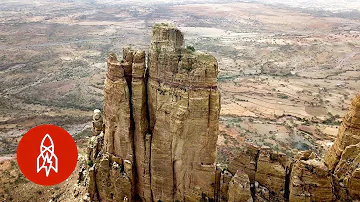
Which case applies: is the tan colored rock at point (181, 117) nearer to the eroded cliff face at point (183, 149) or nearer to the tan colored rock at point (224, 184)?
the eroded cliff face at point (183, 149)

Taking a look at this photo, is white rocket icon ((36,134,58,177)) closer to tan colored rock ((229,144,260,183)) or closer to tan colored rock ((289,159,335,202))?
tan colored rock ((229,144,260,183))

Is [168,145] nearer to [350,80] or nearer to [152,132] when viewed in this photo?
[152,132]


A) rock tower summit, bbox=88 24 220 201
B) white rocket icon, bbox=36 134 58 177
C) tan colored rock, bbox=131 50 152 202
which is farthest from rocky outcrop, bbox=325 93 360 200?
white rocket icon, bbox=36 134 58 177

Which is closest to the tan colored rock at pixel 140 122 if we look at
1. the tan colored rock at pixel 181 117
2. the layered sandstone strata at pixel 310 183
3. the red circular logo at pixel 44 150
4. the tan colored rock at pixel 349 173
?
the tan colored rock at pixel 181 117

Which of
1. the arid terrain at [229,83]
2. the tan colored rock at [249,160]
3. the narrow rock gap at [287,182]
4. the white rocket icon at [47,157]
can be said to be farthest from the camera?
the arid terrain at [229,83]

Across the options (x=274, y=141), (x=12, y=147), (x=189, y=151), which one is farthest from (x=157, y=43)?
(x=12, y=147)

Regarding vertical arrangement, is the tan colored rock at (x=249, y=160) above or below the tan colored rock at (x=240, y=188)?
above

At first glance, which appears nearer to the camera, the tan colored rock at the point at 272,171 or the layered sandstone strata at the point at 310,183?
A: the layered sandstone strata at the point at 310,183
